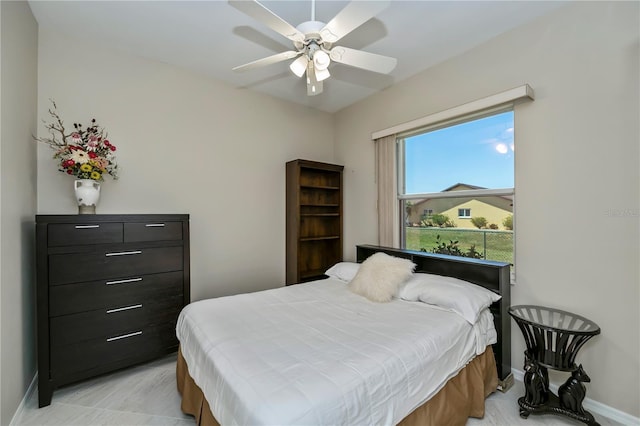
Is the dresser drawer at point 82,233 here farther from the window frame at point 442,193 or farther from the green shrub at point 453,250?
the green shrub at point 453,250

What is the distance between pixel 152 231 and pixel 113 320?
725mm

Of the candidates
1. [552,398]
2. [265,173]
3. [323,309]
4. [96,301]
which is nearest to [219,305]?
[323,309]

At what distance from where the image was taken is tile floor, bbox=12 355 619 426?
1.81 metres

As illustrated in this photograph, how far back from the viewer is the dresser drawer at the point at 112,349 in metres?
1.99

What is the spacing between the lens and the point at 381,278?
7.53 ft

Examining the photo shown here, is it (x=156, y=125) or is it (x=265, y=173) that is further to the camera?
(x=265, y=173)

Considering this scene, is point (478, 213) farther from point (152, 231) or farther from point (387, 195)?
point (152, 231)

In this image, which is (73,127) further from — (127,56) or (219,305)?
(219,305)

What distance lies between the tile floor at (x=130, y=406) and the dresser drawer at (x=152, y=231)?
114cm

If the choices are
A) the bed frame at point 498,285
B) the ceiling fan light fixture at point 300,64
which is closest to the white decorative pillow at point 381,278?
the bed frame at point 498,285

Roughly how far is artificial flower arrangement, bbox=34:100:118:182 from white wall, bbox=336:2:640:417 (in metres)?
3.29

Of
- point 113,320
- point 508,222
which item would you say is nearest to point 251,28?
point 113,320

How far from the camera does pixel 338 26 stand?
5.00 feet

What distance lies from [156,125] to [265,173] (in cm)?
124
